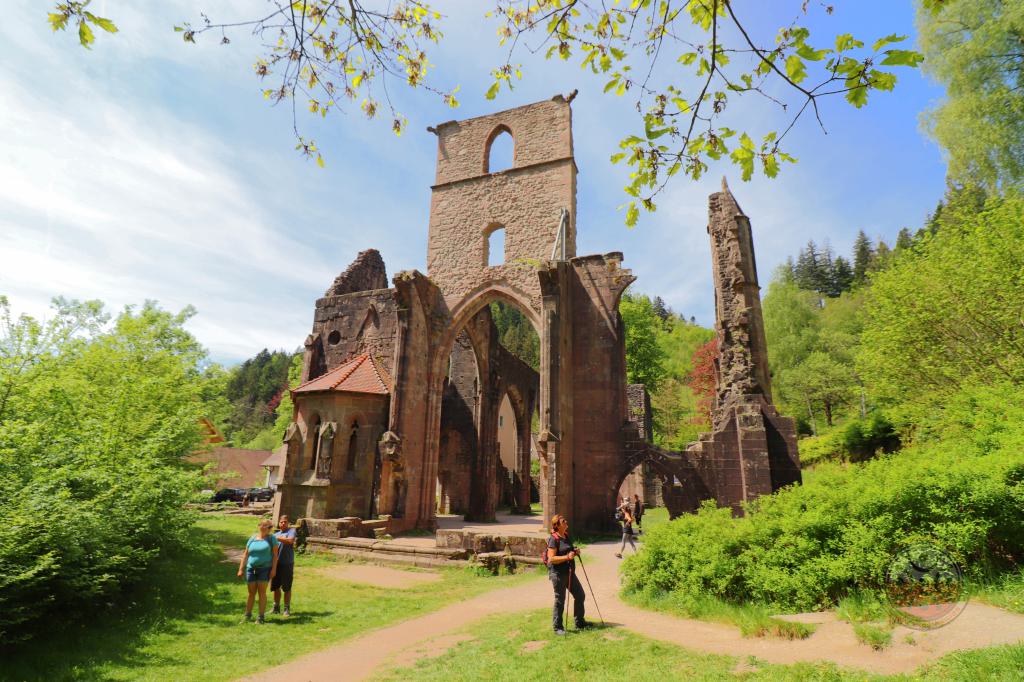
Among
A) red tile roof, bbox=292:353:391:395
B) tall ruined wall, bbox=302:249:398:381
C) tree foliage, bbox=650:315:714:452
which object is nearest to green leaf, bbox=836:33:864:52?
red tile roof, bbox=292:353:391:395

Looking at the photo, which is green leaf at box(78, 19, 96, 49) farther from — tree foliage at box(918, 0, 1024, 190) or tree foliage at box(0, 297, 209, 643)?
tree foliage at box(918, 0, 1024, 190)

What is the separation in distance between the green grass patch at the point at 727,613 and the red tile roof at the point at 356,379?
37.4 ft

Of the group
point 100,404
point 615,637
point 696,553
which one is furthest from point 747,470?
point 100,404

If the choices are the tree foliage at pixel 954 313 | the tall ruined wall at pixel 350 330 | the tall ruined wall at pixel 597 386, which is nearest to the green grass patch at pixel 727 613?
the tall ruined wall at pixel 597 386

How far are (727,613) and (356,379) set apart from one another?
540 inches

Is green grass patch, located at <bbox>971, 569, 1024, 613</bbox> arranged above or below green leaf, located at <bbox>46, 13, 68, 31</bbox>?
below

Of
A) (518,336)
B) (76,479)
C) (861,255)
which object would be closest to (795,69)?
(76,479)

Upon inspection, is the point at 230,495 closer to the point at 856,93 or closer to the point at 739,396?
the point at 739,396

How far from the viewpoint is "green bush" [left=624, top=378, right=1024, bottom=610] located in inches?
192

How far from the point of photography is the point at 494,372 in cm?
2236

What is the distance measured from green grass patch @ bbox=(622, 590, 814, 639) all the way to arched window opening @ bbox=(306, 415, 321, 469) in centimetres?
1142

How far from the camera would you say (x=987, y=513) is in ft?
16.2

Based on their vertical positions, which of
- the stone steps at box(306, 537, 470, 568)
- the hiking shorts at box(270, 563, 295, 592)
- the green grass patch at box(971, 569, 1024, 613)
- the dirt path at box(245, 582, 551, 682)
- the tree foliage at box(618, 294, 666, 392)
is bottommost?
the dirt path at box(245, 582, 551, 682)

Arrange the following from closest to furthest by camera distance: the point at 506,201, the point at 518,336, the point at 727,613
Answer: the point at 727,613
the point at 506,201
the point at 518,336
